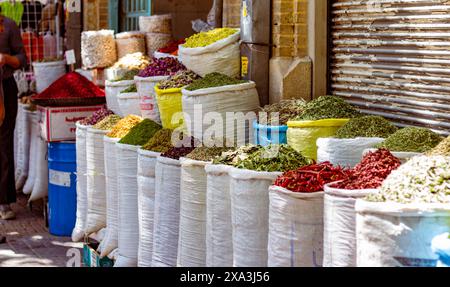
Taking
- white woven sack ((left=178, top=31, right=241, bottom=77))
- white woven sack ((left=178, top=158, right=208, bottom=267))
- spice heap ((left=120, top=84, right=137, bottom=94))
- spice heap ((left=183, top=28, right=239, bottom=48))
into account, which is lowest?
white woven sack ((left=178, top=158, right=208, bottom=267))

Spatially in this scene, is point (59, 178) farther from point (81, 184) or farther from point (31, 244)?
point (31, 244)

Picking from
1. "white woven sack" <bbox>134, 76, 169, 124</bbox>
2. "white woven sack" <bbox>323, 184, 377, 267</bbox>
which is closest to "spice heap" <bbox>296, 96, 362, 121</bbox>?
"white woven sack" <bbox>323, 184, 377, 267</bbox>

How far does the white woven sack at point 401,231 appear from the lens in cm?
427

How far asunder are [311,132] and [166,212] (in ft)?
4.49

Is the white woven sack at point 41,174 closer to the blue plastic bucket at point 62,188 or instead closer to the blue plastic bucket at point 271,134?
the blue plastic bucket at point 62,188

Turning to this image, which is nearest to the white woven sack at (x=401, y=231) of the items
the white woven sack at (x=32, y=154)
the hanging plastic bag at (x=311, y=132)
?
the hanging plastic bag at (x=311, y=132)

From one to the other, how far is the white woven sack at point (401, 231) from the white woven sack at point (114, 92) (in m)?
5.28

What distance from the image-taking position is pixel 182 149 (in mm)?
7176

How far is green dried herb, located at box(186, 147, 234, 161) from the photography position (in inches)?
264

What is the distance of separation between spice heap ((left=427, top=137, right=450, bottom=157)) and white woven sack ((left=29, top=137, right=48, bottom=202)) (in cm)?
647

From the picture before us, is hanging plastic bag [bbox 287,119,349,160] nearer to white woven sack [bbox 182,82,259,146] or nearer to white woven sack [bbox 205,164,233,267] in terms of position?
white woven sack [bbox 205,164,233,267]

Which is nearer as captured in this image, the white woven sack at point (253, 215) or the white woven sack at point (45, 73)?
the white woven sack at point (253, 215)

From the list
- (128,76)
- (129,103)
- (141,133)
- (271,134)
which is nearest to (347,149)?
(271,134)
